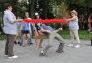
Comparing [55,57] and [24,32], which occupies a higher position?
[24,32]

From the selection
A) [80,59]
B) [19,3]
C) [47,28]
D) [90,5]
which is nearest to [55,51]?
[47,28]

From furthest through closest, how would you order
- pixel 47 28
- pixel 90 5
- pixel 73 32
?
pixel 90 5, pixel 73 32, pixel 47 28

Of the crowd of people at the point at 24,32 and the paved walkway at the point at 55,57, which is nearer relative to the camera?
the paved walkway at the point at 55,57

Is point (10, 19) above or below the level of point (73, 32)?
above

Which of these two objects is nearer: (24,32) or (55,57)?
(55,57)

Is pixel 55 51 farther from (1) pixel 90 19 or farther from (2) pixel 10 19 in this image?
(1) pixel 90 19

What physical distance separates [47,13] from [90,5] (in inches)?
255

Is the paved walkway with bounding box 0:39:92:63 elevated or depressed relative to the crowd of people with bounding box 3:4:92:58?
depressed

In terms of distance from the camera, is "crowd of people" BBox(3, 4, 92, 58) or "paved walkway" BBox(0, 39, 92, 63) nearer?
"paved walkway" BBox(0, 39, 92, 63)

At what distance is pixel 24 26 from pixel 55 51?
2.92 metres

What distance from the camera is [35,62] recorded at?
10.7 m

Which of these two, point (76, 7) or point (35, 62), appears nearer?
point (35, 62)

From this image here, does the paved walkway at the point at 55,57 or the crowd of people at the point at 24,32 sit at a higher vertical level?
the crowd of people at the point at 24,32

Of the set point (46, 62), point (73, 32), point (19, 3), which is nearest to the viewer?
point (46, 62)
